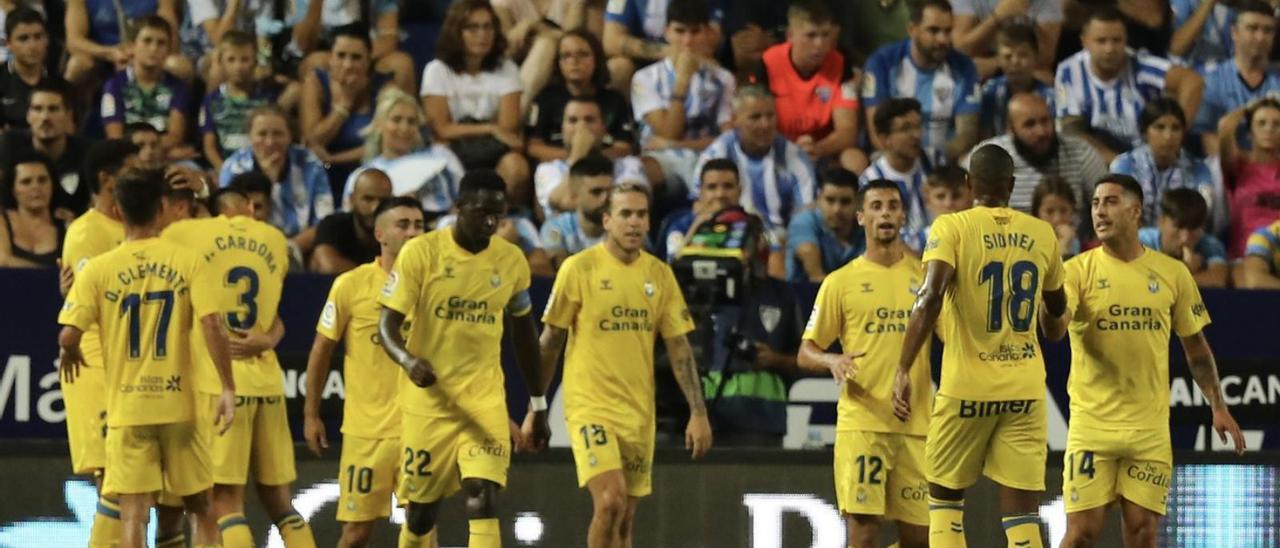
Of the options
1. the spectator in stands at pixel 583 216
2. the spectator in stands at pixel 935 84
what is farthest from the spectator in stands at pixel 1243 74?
the spectator in stands at pixel 583 216

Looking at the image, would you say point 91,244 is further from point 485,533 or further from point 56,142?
point 56,142

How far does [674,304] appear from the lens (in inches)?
471

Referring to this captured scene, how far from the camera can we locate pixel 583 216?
14453 millimetres

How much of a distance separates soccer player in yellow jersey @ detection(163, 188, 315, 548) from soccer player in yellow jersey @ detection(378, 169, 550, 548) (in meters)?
0.84

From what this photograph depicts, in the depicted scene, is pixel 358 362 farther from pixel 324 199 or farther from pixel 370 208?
pixel 324 199

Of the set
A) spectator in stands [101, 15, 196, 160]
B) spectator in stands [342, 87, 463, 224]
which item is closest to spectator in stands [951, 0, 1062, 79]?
spectator in stands [342, 87, 463, 224]

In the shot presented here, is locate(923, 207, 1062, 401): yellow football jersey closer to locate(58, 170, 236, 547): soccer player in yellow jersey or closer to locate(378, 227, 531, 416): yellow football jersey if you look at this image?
locate(378, 227, 531, 416): yellow football jersey

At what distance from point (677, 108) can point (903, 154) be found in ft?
5.52

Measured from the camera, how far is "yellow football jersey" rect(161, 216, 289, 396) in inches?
456

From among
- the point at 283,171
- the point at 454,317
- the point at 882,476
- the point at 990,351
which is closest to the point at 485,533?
the point at 454,317

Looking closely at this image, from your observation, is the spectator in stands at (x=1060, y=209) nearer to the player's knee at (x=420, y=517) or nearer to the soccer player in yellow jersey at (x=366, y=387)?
the soccer player in yellow jersey at (x=366, y=387)

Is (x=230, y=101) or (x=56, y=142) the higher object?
(x=230, y=101)

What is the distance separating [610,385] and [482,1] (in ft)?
15.2

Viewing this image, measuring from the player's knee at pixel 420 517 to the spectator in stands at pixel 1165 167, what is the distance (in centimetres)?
628
